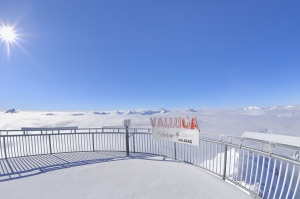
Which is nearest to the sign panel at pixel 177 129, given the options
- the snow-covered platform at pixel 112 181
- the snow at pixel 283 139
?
the snow-covered platform at pixel 112 181

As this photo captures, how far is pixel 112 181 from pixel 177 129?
3.04 metres

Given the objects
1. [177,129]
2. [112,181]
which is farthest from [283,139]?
[112,181]

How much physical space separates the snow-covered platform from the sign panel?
98 cm

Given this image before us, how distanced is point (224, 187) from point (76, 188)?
4.11 m

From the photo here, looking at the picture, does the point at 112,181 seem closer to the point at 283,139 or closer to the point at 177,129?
the point at 177,129

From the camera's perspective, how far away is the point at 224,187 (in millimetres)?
4109

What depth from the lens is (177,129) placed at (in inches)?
235

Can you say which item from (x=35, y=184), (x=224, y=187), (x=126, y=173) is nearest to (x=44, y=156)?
(x=35, y=184)

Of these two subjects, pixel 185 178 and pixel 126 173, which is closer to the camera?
pixel 185 178

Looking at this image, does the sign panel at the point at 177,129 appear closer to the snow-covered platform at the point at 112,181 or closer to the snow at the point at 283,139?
the snow-covered platform at the point at 112,181

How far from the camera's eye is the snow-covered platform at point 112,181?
12.2 feet

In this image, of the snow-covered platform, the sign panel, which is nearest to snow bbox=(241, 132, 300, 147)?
the snow-covered platform

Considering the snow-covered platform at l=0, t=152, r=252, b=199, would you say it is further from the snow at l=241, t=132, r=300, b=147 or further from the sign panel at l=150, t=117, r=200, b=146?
Answer: the snow at l=241, t=132, r=300, b=147

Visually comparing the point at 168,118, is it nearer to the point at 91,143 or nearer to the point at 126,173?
the point at 126,173
